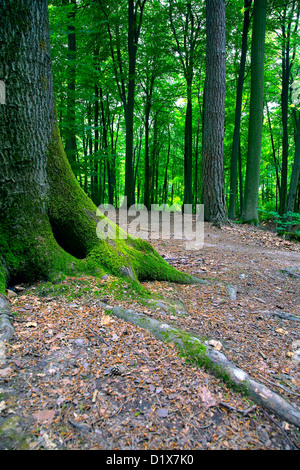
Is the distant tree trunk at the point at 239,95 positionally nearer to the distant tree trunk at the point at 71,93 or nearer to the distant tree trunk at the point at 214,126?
the distant tree trunk at the point at 214,126

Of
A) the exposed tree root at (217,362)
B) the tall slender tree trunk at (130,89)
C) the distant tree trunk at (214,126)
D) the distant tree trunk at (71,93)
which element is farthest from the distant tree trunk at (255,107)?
the exposed tree root at (217,362)

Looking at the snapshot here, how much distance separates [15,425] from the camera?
4.36ft

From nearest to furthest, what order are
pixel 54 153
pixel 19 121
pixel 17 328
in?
pixel 17 328 < pixel 19 121 < pixel 54 153

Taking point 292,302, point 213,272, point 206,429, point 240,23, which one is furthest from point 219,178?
point 240,23

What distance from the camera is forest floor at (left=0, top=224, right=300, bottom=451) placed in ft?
4.48

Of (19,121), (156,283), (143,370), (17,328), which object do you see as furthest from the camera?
(156,283)

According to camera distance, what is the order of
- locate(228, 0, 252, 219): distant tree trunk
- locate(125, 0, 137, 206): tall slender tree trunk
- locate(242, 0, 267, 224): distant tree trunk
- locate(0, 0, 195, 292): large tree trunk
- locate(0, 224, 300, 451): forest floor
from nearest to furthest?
locate(0, 224, 300, 451): forest floor → locate(0, 0, 195, 292): large tree trunk → locate(242, 0, 267, 224): distant tree trunk → locate(125, 0, 137, 206): tall slender tree trunk → locate(228, 0, 252, 219): distant tree trunk

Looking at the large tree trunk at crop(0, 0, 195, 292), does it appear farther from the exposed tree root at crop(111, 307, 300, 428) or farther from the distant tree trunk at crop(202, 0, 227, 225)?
the distant tree trunk at crop(202, 0, 227, 225)

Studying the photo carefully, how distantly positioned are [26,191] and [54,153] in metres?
0.57

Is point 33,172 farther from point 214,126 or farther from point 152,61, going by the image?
point 152,61

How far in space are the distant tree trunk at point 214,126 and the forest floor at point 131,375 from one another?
17.3 ft

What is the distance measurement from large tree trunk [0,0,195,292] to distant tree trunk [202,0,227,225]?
5736 millimetres

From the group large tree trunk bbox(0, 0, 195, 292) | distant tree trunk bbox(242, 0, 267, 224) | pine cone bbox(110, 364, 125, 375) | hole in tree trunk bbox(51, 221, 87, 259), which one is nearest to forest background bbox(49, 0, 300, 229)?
distant tree trunk bbox(242, 0, 267, 224)

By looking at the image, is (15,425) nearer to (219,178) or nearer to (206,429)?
(206,429)
